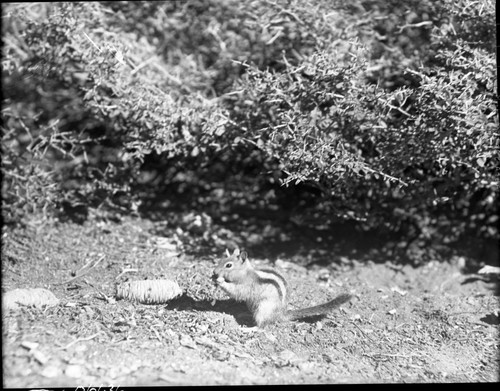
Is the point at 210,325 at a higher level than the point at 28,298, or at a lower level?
higher

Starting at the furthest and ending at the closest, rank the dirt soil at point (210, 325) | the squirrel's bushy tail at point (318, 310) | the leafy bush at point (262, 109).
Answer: the leafy bush at point (262, 109) → the squirrel's bushy tail at point (318, 310) → the dirt soil at point (210, 325)

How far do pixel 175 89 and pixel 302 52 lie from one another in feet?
3.44

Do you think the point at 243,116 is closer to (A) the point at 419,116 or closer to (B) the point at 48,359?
(A) the point at 419,116

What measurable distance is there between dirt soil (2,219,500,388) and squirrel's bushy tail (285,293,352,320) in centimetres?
5

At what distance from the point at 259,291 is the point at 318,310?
0.41 meters

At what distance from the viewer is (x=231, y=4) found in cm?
513

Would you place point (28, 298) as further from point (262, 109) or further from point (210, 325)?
point (262, 109)

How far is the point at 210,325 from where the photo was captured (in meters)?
3.74

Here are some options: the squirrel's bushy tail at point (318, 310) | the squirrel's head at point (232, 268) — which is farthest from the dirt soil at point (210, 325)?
the squirrel's head at point (232, 268)

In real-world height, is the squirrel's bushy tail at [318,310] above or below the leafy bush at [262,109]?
below

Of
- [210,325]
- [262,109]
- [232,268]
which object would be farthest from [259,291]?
[262,109]

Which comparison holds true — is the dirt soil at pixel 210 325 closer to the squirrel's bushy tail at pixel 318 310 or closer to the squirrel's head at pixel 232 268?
the squirrel's bushy tail at pixel 318 310

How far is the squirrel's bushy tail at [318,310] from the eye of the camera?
153 inches

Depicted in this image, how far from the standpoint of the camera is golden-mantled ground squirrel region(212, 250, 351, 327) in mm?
3793
